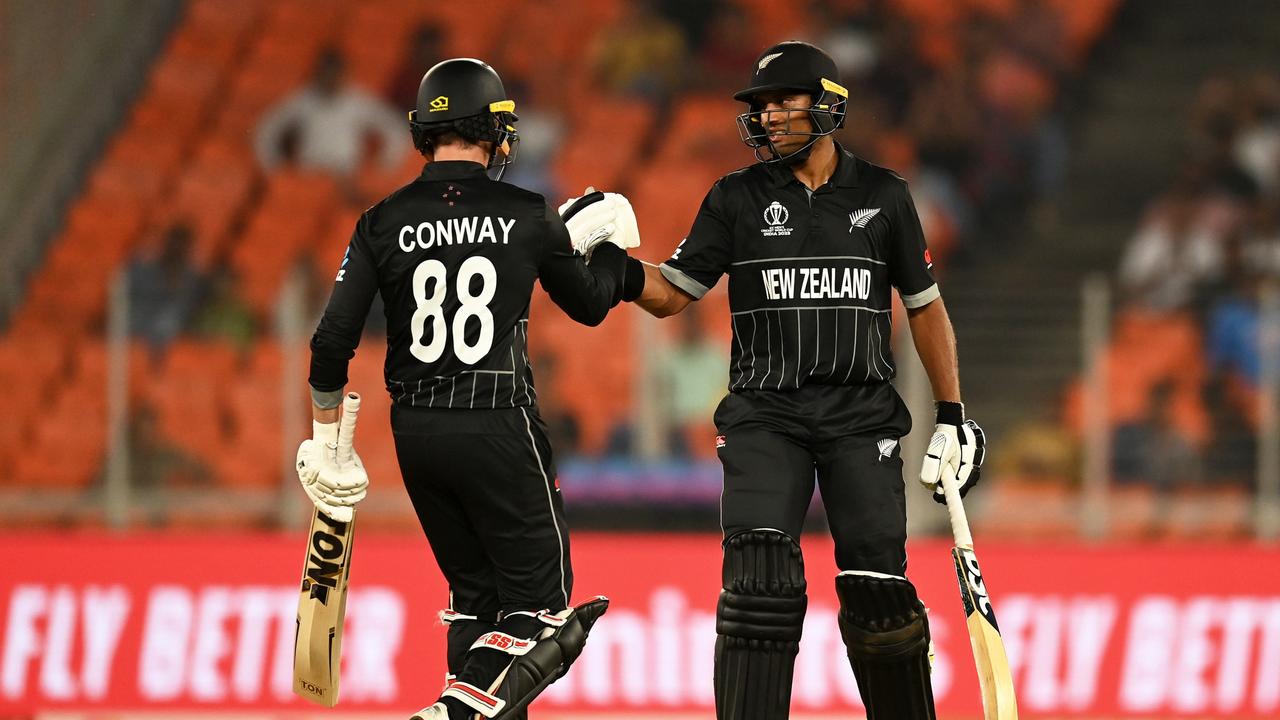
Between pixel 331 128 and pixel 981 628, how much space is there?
27.6ft

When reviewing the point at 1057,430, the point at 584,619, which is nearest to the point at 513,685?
the point at 584,619

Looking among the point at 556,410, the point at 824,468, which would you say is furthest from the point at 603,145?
the point at 824,468

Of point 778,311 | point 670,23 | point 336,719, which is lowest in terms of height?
point 336,719

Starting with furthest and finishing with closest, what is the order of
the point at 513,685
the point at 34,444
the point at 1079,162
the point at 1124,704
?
1. the point at 1079,162
2. the point at 34,444
3. the point at 1124,704
4. the point at 513,685

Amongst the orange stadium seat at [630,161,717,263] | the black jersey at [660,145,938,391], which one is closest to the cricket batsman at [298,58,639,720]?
the black jersey at [660,145,938,391]

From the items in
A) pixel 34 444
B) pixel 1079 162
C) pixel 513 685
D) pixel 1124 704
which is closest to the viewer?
pixel 513 685

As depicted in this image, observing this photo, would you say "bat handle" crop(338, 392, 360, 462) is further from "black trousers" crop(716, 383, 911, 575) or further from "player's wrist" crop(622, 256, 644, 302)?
"black trousers" crop(716, 383, 911, 575)

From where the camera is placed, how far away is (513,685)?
5.50 metres

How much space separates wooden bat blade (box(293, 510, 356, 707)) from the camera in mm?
5789

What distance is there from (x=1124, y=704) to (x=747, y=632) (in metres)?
3.66

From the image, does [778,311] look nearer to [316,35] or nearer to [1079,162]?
[1079,162]

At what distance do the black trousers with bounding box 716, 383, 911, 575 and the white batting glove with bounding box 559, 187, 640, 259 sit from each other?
0.63m

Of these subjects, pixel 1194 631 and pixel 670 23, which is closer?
pixel 1194 631

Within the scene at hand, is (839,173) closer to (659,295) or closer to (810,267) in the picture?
(810,267)
